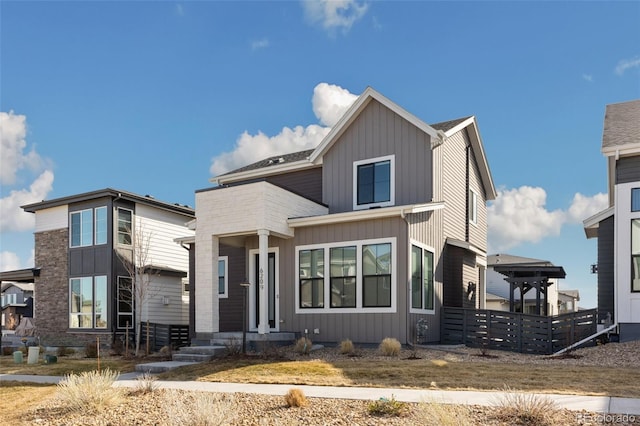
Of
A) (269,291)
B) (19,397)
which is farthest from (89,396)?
(269,291)

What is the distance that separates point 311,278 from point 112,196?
10172 millimetres

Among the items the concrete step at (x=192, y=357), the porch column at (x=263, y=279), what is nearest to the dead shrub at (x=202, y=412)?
the concrete step at (x=192, y=357)

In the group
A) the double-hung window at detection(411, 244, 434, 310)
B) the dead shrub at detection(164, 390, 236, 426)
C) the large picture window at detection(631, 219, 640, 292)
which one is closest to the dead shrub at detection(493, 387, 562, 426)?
the dead shrub at detection(164, 390, 236, 426)

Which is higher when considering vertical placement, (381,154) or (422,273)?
(381,154)

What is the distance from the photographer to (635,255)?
48.6 ft

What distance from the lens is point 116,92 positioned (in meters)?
17.5

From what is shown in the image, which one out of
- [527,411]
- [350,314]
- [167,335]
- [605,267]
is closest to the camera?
[527,411]

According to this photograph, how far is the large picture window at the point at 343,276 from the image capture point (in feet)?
50.0

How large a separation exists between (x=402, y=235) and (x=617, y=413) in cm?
812

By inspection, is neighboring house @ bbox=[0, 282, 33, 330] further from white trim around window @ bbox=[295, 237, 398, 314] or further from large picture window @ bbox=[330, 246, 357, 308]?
large picture window @ bbox=[330, 246, 357, 308]

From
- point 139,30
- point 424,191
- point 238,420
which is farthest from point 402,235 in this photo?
point 139,30

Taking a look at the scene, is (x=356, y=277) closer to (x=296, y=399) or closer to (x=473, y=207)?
(x=296, y=399)

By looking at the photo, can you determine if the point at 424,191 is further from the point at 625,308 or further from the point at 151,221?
the point at 151,221

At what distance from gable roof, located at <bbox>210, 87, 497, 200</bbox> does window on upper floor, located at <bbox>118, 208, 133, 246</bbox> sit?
4.03m
